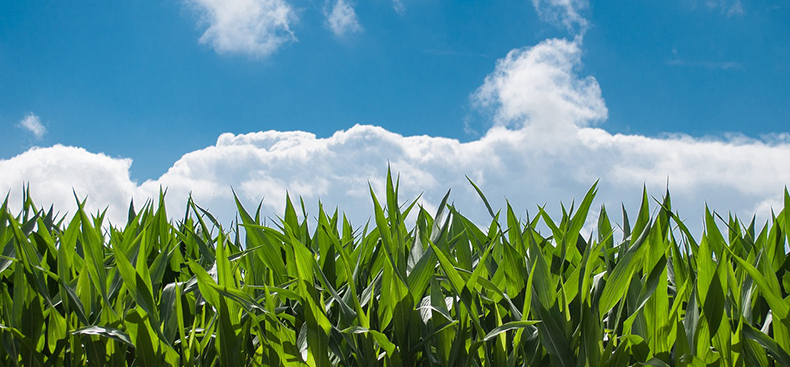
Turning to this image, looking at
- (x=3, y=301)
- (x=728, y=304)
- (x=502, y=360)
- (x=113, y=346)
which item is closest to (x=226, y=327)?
(x=113, y=346)

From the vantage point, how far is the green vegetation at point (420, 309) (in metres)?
1.24

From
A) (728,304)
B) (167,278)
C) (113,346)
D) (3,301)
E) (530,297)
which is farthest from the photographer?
(167,278)

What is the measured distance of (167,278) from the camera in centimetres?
192

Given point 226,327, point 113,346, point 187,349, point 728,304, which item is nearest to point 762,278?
point 728,304

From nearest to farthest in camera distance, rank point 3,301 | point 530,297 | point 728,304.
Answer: point 530,297 < point 728,304 < point 3,301

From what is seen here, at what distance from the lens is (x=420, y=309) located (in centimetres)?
135

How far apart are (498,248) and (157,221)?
3.64 feet

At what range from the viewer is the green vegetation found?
1.24m

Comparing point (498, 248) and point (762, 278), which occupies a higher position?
point (498, 248)

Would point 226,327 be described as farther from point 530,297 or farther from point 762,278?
point 762,278

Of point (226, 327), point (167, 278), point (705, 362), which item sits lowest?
point (705, 362)

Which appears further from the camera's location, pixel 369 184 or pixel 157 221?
pixel 157 221

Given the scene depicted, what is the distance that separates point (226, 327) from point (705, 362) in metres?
0.99

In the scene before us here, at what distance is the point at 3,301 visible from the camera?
62.4 inches
